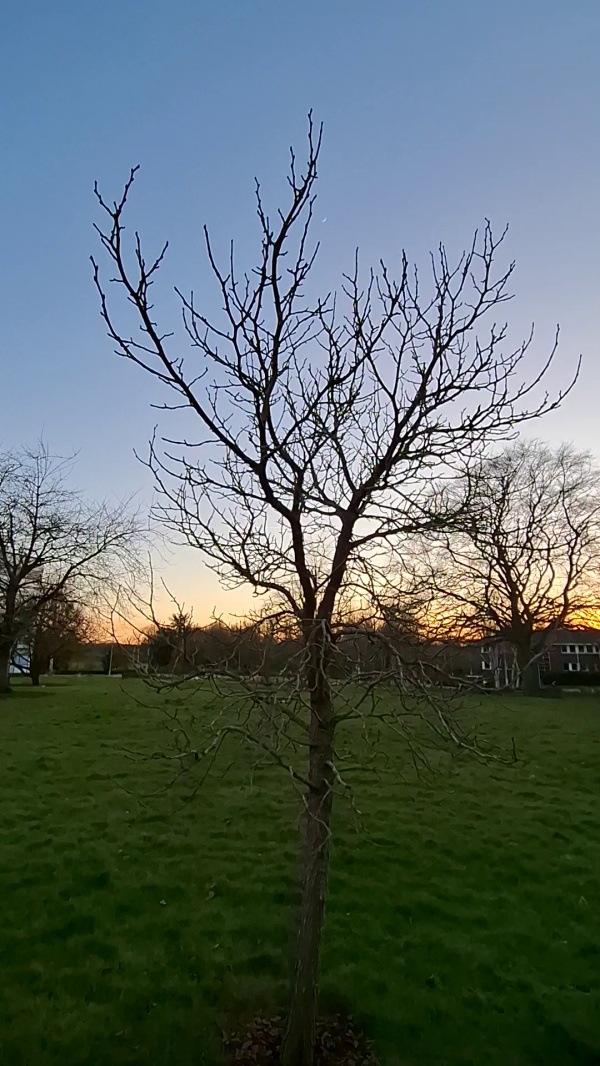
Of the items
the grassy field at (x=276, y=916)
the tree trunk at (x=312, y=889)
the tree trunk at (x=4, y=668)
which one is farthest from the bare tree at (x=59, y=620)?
the tree trunk at (x=312, y=889)

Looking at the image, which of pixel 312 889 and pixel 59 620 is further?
pixel 59 620

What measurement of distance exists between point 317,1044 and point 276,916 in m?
1.64

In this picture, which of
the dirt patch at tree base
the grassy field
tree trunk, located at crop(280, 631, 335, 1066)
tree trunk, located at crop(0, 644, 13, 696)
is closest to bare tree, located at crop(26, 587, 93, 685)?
tree trunk, located at crop(0, 644, 13, 696)

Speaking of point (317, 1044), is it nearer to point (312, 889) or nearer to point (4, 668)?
point (312, 889)

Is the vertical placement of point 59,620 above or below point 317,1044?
above

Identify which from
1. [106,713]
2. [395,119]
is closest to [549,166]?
[395,119]

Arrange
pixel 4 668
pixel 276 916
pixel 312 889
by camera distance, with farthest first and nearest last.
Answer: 1. pixel 4 668
2. pixel 276 916
3. pixel 312 889

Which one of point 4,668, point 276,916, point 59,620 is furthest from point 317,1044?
point 4,668

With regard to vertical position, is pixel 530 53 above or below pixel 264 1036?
above

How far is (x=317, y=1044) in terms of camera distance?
3.76 metres

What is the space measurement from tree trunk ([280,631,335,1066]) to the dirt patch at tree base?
24 centimetres

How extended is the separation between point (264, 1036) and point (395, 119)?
7912 millimetres

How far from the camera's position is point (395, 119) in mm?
6340

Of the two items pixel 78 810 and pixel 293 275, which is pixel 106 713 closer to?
pixel 78 810
